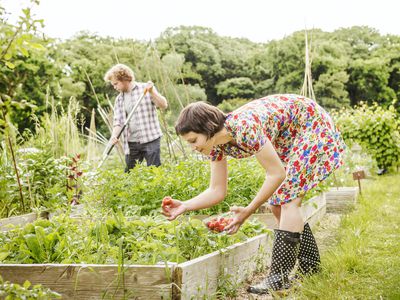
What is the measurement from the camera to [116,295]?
→ 1746mm

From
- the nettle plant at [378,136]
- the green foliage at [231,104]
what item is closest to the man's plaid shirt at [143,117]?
the nettle plant at [378,136]

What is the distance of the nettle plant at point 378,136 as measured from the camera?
821 cm

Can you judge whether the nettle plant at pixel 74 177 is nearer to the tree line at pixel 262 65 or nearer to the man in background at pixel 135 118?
the man in background at pixel 135 118

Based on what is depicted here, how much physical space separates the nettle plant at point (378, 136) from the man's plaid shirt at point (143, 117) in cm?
467

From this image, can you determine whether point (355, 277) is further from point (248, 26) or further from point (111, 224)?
point (248, 26)

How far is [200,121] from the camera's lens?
196 cm

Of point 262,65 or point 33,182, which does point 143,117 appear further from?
point 262,65

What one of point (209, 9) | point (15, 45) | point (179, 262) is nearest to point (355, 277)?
point (179, 262)

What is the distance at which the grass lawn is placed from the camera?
6.61 feet

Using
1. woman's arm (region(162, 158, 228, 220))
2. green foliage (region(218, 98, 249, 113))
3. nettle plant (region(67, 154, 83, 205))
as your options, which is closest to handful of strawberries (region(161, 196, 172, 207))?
woman's arm (region(162, 158, 228, 220))

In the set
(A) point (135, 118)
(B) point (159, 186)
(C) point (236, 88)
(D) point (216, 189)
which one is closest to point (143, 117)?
(A) point (135, 118)

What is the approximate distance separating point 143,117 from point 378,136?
16.5ft

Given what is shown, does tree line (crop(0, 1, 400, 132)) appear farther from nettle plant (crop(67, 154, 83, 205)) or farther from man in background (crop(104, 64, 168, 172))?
nettle plant (crop(67, 154, 83, 205))

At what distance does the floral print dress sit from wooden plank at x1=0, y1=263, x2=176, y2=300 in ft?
2.22
